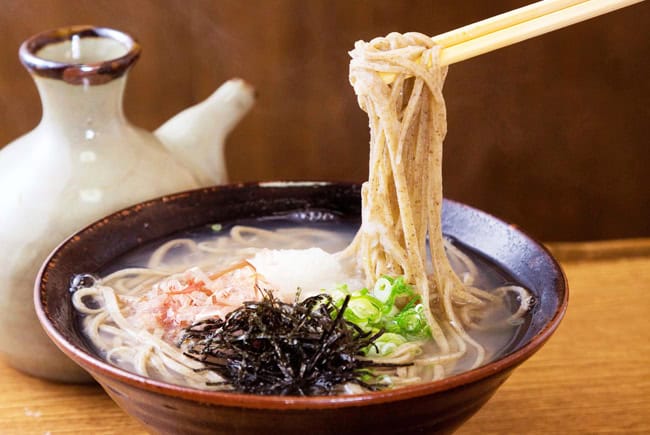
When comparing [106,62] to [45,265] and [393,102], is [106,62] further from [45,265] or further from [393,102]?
[393,102]

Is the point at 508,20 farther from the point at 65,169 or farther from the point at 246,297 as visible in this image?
the point at 65,169

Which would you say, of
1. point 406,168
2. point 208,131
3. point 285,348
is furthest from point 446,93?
point 285,348

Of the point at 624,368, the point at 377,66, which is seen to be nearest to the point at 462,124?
the point at 624,368

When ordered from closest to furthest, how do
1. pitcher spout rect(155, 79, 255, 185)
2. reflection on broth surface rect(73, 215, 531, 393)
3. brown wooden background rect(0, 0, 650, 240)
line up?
reflection on broth surface rect(73, 215, 531, 393)
pitcher spout rect(155, 79, 255, 185)
brown wooden background rect(0, 0, 650, 240)

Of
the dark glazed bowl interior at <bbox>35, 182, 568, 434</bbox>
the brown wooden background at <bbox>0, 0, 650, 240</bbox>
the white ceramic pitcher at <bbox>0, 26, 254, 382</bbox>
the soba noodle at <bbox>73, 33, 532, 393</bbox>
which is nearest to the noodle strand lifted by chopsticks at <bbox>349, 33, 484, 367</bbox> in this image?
the soba noodle at <bbox>73, 33, 532, 393</bbox>

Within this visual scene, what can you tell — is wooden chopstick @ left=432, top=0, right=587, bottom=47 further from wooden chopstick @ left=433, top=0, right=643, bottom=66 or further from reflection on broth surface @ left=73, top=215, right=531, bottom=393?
reflection on broth surface @ left=73, top=215, right=531, bottom=393
